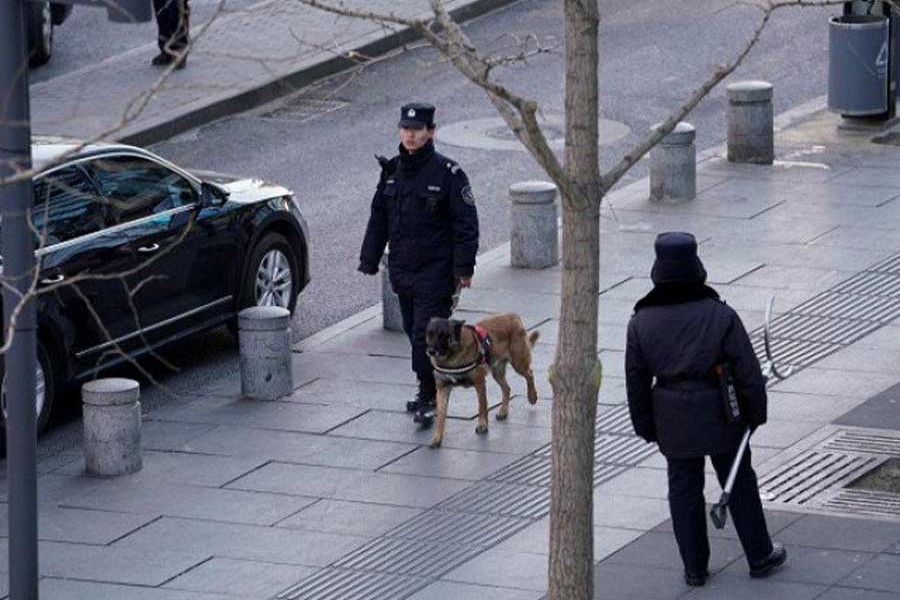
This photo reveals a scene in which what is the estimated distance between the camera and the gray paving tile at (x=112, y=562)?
35.0ft

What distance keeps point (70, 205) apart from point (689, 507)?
506 centimetres

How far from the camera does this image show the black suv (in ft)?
42.4

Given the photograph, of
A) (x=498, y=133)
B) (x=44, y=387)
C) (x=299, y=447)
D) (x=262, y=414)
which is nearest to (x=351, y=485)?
(x=299, y=447)

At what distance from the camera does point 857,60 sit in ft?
66.6

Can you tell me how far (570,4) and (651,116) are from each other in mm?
13496

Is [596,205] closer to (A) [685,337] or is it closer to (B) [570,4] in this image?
(B) [570,4]

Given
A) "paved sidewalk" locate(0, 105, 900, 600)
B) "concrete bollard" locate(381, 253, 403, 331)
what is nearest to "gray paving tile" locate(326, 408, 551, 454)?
"paved sidewalk" locate(0, 105, 900, 600)

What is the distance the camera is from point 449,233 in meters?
12.7

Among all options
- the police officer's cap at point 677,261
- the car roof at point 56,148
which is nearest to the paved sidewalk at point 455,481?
the police officer's cap at point 677,261

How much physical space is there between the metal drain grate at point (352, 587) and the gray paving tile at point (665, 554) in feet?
3.32

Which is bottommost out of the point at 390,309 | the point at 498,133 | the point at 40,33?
the point at 390,309

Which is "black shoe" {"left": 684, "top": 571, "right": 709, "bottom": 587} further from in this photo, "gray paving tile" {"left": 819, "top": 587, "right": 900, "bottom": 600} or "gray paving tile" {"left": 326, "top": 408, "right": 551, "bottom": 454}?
"gray paving tile" {"left": 326, "top": 408, "right": 551, "bottom": 454}

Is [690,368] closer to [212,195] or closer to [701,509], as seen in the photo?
[701,509]

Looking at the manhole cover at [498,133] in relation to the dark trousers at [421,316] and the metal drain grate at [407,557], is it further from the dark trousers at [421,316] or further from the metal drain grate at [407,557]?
the metal drain grate at [407,557]
